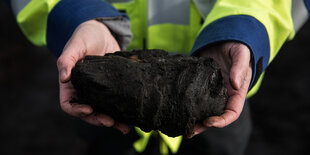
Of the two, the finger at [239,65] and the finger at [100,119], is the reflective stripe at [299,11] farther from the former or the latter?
the finger at [100,119]

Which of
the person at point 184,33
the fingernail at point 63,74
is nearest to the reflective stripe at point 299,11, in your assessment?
the person at point 184,33

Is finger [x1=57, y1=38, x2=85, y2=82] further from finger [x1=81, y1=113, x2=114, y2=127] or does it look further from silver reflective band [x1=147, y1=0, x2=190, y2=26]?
silver reflective band [x1=147, y1=0, x2=190, y2=26]

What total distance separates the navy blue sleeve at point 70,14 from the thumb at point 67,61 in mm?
349

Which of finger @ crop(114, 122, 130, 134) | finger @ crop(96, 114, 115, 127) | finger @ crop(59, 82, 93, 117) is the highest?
finger @ crop(59, 82, 93, 117)

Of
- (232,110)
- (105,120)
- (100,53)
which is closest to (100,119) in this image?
(105,120)

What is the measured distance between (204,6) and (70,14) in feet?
3.18

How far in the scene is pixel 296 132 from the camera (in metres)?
3.43

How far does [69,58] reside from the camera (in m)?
1.56

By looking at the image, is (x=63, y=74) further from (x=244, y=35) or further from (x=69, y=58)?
(x=244, y=35)

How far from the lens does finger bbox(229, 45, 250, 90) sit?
1502 mm

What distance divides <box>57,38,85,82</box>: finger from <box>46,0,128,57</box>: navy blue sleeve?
0.30 m

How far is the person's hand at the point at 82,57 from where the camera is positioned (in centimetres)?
155

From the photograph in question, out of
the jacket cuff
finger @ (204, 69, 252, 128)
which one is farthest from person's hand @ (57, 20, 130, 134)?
the jacket cuff

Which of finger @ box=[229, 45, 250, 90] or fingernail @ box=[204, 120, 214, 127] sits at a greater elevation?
finger @ box=[229, 45, 250, 90]
